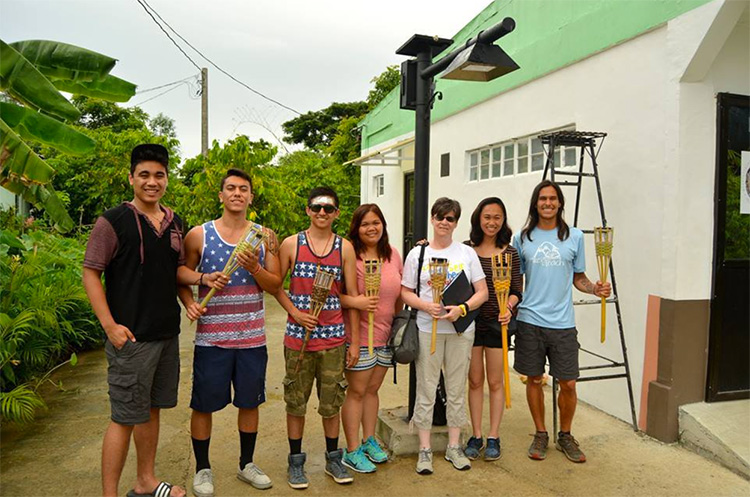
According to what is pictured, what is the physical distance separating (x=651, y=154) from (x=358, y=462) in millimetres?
3200

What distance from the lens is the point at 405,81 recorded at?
4.10 metres

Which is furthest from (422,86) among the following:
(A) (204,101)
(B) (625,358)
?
(A) (204,101)

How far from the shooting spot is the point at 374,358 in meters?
3.47

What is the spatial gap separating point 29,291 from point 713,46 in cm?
603

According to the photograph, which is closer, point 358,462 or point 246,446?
point 246,446

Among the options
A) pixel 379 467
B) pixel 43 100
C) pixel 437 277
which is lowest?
pixel 379 467

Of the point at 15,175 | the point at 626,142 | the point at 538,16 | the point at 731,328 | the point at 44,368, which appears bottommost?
the point at 44,368

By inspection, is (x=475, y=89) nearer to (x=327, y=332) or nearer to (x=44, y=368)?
(x=327, y=332)

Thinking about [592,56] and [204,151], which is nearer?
[592,56]

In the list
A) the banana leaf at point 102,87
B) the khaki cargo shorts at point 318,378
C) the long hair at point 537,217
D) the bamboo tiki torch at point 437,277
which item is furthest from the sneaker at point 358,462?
the banana leaf at point 102,87

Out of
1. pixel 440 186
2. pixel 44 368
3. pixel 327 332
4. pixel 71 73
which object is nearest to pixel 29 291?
pixel 44 368

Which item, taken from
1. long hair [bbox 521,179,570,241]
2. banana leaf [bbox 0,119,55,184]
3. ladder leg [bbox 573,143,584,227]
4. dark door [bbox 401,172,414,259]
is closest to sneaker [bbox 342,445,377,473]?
long hair [bbox 521,179,570,241]

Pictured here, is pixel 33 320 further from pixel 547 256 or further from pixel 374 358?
pixel 547 256

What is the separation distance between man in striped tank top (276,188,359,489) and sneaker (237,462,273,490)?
151 mm
